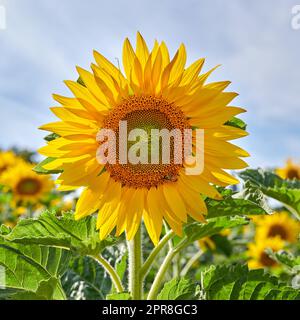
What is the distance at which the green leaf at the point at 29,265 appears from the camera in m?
1.43

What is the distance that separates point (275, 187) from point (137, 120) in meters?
0.58

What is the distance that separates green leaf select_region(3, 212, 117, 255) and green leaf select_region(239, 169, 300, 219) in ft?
1.83

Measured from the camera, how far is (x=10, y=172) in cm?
406

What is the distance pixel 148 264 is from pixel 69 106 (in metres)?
0.46

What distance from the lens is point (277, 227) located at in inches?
159

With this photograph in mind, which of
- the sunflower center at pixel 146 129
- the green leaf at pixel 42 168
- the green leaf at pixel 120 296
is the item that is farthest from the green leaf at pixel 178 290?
the green leaf at pixel 42 168

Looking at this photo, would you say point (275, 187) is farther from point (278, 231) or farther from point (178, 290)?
point (278, 231)

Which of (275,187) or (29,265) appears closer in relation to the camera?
(29,265)

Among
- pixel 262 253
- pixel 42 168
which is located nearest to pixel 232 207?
pixel 42 168

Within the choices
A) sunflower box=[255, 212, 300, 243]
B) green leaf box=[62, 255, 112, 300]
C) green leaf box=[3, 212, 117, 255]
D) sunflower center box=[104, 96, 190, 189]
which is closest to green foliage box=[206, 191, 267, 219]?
sunflower center box=[104, 96, 190, 189]

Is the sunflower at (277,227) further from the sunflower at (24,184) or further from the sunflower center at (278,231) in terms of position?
the sunflower at (24,184)

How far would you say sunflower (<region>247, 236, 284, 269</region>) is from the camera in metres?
3.59
